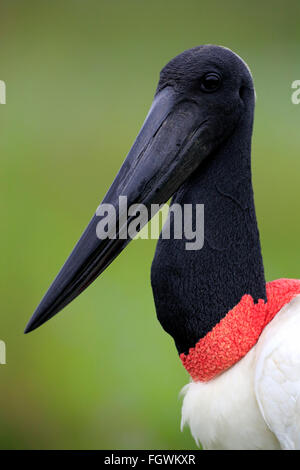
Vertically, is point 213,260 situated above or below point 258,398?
above

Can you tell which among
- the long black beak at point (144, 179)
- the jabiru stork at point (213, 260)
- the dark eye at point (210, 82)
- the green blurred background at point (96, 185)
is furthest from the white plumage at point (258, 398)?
the green blurred background at point (96, 185)

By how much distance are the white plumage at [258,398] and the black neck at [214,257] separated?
0.29 feet

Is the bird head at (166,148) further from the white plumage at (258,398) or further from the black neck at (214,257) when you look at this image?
the white plumage at (258,398)

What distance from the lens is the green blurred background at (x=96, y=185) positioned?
2807 millimetres

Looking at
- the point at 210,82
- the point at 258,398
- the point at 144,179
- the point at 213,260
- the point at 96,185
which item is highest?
the point at 96,185

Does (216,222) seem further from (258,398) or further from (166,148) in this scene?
(258,398)

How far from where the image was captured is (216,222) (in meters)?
1.21

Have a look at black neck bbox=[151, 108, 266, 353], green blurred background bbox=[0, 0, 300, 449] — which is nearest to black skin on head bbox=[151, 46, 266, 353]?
black neck bbox=[151, 108, 266, 353]

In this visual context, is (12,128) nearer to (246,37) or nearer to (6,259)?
(6,259)

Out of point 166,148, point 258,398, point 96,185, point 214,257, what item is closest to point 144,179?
point 166,148

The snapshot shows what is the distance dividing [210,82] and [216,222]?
25cm

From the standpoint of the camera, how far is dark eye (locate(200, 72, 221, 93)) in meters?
1.16

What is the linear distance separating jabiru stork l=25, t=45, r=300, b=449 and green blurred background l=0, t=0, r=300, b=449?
1.37m
